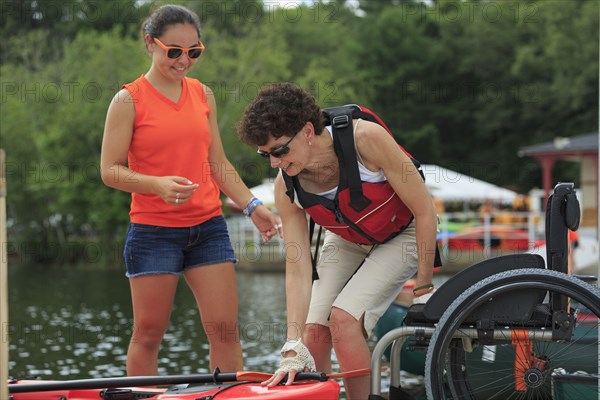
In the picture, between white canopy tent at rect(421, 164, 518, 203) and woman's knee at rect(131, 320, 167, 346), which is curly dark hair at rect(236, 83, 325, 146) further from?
white canopy tent at rect(421, 164, 518, 203)

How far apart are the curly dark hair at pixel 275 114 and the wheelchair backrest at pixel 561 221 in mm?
1078

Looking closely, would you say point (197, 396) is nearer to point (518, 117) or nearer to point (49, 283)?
point (49, 283)

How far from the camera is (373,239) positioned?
15.2ft

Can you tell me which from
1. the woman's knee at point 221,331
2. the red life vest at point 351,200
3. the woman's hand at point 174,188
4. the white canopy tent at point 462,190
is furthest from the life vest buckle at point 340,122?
the white canopy tent at point 462,190

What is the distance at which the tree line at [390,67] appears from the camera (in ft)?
123

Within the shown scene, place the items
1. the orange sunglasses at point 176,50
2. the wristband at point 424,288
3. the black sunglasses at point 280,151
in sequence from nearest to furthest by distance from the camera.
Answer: the black sunglasses at point 280,151
the wristband at point 424,288
the orange sunglasses at point 176,50

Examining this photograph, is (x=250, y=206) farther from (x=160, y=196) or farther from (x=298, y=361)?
(x=298, y=361)

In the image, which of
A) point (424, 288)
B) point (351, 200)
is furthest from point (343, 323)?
point (351, 200)

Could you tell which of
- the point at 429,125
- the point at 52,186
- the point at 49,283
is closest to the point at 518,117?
the point at 429,125

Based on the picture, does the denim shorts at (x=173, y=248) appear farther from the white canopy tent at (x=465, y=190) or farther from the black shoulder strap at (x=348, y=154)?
the white canopy tent at (x=465, y=190)

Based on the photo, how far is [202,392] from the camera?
4184 mm

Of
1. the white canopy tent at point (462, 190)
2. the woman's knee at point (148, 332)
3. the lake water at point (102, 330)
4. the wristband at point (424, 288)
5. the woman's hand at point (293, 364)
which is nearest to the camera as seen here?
the woman's hand at point (293, 364)

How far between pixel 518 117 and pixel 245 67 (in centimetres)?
2326

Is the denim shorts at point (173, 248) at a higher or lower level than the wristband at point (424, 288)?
higher
